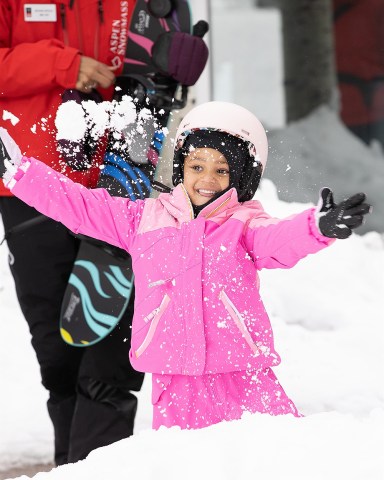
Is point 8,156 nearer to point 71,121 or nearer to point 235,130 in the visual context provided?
point 71,121

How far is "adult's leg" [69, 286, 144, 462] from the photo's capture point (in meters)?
3.42

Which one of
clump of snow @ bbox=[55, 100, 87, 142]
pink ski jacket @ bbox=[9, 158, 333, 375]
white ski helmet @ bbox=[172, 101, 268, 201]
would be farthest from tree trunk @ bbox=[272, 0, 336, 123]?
pink ski jacket @ bbox=[9, 158, 333, 375]

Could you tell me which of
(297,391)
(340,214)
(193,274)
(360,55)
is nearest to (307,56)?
(360,55)

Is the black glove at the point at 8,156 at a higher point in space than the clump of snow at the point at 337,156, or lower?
higher

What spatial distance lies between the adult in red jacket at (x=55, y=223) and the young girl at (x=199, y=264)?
1.35 feet

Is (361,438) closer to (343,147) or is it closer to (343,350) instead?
(343,350)

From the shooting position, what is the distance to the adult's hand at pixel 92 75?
320 centimetres

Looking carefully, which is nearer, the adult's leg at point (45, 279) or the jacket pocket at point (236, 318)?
the jacket pocket at point (236, 318)

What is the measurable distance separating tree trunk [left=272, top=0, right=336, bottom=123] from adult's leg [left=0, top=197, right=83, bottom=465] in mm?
5669

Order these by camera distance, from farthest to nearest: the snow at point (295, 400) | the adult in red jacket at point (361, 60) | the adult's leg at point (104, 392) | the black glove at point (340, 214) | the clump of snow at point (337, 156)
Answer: the adult in red jacket at point (361, 60), the clump of snow at point (337, 156), the adult's leg at point (104, 392), the black glove at point (340, 214), the snow at point (295, 400)

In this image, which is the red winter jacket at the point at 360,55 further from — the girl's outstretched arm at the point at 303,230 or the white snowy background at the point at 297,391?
the girl's outstretched arm at the point at 303,230

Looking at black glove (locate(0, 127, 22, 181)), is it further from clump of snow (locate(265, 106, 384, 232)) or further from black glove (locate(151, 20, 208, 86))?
clump of snow (locate(265, 106, 384, 232))

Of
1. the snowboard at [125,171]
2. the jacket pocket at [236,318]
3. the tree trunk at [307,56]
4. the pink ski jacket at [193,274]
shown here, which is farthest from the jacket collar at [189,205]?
the tree trunk at [307,56]

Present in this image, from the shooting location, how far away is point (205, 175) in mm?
2844
